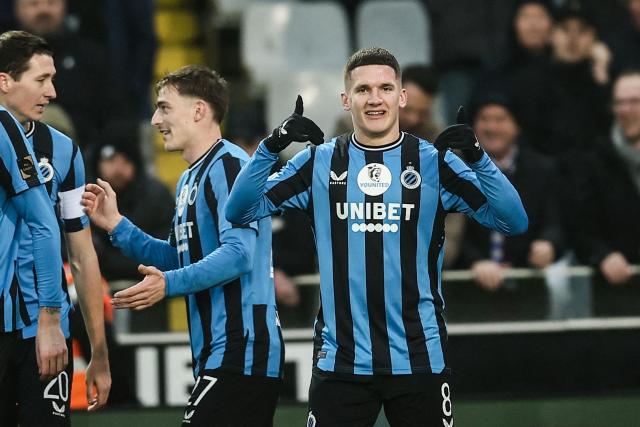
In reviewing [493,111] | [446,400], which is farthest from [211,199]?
[493,111]

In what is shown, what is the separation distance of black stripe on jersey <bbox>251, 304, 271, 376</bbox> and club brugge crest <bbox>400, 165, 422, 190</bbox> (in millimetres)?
737

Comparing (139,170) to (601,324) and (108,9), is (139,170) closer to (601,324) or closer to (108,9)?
(108,9)

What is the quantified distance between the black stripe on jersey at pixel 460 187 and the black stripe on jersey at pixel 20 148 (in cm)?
144

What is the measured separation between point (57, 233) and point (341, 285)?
102cm

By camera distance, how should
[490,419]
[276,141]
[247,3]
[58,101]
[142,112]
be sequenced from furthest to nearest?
[247,3] < [142,112] < [58,101] < [490,419] < [276,141]

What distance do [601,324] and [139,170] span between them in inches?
111

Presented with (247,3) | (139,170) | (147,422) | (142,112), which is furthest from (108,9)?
(147,422)

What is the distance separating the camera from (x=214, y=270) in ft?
15.5

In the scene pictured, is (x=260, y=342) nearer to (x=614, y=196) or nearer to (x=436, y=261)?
(x=436, y=261)

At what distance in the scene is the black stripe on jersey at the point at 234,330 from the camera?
485 centimetres

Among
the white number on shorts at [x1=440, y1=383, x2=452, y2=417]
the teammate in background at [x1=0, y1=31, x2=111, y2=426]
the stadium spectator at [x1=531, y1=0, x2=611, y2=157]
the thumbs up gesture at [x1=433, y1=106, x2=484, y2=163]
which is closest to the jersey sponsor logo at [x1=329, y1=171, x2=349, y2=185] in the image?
the thumbs up gesture at [x1=433, y1=106, x2=484, y2=163]

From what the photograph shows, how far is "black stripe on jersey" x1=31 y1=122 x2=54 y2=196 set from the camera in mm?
4949

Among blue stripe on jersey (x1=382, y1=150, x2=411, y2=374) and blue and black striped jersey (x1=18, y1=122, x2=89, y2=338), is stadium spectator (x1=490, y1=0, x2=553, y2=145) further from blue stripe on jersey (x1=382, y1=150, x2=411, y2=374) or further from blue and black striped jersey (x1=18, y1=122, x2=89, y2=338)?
blue and black striped jersey (x1=18, y1=122, x2=89, y2=338)

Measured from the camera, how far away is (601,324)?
6.80 meters
